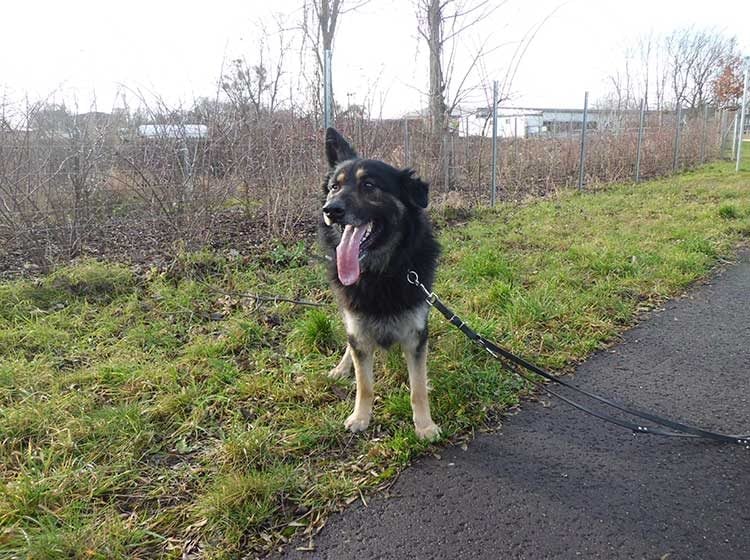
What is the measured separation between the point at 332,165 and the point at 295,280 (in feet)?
6.86

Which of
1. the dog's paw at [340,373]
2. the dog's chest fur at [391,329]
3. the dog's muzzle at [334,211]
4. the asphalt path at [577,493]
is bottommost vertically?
the asphalt path at [577,493]

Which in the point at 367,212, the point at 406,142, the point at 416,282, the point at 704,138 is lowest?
the point at 416,282

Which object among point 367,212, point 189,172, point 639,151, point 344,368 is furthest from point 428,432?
point 639,151

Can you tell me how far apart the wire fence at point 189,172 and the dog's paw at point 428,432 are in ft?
14.1

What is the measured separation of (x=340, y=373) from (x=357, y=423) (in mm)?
596

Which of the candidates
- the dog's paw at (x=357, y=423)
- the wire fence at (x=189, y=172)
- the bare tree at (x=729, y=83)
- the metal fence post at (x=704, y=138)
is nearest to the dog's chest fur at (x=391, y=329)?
the dog's paw at (x=357, y=423)

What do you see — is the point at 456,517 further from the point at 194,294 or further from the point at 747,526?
the point at 194,294

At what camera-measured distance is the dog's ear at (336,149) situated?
322cm

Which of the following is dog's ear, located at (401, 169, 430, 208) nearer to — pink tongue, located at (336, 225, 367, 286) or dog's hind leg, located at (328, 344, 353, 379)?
pink tongue, located at (336, 225, 367, 286)

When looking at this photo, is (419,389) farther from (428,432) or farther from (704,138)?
(704,138)

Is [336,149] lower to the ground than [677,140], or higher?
lower

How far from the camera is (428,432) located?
259 cm

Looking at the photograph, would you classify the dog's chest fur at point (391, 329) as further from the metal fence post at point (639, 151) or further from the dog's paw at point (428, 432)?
the metal fence post at point (639, 151)

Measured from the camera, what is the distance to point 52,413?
9.20ft
